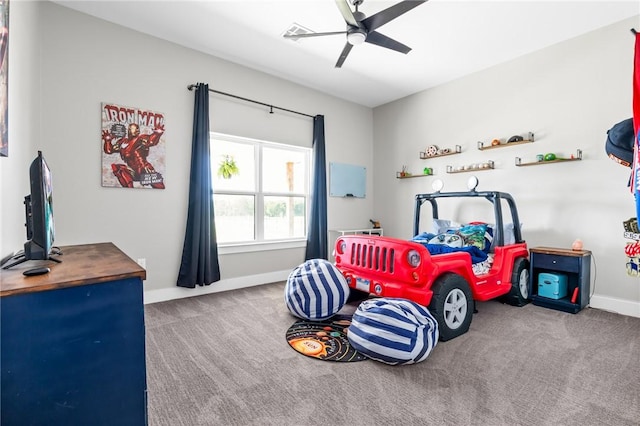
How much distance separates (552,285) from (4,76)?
4.47 m

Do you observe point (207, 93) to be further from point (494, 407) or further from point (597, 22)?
point (597, 22)

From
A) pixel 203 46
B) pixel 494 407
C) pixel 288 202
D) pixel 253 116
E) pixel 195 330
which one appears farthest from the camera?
pixel 288 202

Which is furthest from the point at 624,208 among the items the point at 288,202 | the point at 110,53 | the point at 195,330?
the point at 110,53

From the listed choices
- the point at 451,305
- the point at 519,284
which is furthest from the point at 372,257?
the point at 519,284

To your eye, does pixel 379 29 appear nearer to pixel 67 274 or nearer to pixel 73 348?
pixel 67 274

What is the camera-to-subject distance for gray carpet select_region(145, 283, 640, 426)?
144 cm

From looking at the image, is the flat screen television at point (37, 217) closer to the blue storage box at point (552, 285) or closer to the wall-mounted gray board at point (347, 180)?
the wall-mounted gray board at point (347, 180)

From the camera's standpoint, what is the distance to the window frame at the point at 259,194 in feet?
12.1

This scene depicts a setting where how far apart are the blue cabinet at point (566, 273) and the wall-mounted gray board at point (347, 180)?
2.59m

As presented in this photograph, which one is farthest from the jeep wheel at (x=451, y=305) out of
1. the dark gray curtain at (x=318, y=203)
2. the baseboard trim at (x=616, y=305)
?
the dark gray curtain at (x=318, y=203)

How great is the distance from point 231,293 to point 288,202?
150 cm

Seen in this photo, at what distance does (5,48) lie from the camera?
156 centimetres

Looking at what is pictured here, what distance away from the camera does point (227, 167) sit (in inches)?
149

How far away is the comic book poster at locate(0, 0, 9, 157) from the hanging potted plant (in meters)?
2.16
